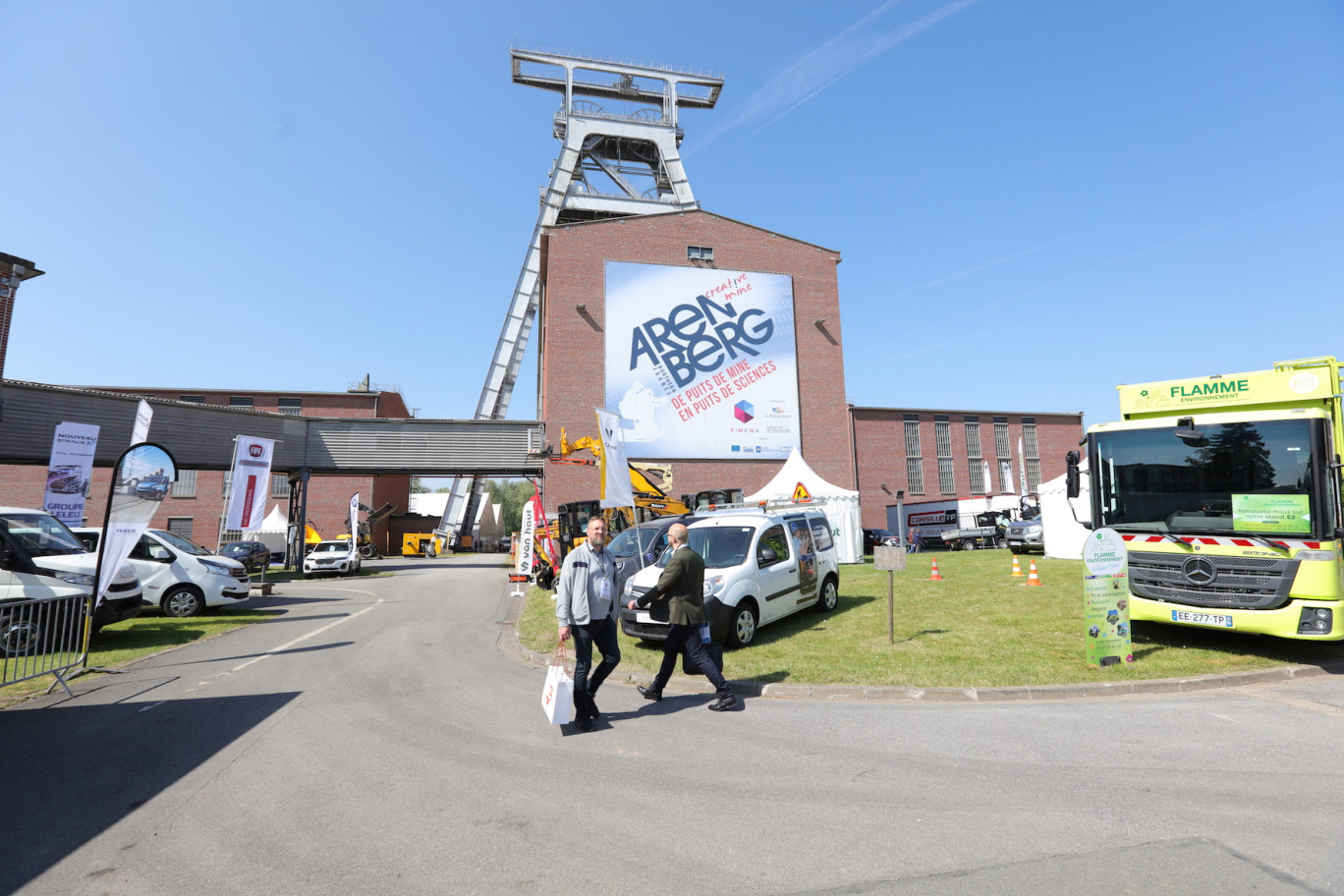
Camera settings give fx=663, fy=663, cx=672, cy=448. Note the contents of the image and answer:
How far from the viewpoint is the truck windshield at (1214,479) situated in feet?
24.2

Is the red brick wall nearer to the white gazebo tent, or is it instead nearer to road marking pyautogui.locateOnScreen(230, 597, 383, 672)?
the white gazebo tent

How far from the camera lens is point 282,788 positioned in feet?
15.1

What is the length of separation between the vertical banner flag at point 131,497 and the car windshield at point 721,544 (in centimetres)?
713

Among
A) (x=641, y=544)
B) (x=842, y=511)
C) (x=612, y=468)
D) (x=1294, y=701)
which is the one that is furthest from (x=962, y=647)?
(x=842, y=511)

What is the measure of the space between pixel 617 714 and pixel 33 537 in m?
10.0

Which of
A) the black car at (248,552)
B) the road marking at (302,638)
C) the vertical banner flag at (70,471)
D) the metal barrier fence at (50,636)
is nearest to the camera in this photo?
the metal barrier fence at (50,636)

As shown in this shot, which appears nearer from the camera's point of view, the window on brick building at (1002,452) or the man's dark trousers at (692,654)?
the man's dark trousers at (692,654)

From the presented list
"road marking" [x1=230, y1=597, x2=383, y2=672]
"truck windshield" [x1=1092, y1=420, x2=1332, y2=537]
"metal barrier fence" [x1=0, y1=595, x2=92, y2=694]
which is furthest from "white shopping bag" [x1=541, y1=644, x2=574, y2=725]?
"truck windshield" [x1=1092, y1=420, x2=1332, y2=537]

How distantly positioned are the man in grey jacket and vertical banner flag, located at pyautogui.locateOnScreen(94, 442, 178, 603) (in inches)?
249

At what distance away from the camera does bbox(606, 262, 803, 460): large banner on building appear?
33000 mm

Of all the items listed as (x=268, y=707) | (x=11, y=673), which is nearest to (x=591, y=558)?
(x=268, y=707)

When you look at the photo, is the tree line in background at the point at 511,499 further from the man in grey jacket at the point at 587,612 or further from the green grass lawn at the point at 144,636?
the man in grey jacket at the point at 587,612

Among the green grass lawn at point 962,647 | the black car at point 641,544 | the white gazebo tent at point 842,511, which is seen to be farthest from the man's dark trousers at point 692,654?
the white gazebo tent at point 842,511

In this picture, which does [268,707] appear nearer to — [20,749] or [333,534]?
[20,749]
